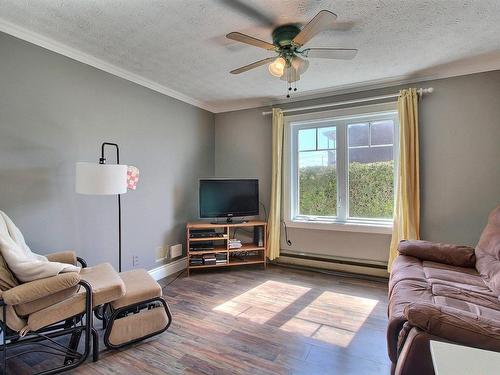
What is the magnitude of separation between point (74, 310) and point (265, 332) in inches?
54.6

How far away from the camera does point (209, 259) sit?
3607 mm

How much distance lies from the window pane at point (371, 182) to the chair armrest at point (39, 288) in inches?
123

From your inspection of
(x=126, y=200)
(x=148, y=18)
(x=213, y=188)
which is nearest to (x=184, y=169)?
(x=213, y=188)

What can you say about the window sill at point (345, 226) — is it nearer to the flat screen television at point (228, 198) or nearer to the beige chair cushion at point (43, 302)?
the flat screen television at point (228, 198)

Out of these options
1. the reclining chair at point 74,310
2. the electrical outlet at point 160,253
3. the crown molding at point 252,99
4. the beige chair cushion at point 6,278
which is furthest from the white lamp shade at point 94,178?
the electrical outlet at point 160,253

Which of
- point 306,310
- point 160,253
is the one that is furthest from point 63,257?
point 306,310

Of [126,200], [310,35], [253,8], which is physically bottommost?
[126,200]

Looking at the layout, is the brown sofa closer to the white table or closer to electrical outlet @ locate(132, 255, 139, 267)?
the white table

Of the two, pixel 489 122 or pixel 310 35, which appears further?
pixel 489 122

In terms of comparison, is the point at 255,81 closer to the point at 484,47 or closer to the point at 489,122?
the point at 484,47

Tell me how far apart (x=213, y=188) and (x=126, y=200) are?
1143 mm

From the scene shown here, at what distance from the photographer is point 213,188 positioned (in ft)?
12.2

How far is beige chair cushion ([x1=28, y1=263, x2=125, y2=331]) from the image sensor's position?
1614 mm

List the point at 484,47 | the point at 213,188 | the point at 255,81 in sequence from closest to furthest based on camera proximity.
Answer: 1. the point at 484,47
2. the point at 255,81
3. the point at 213,188
